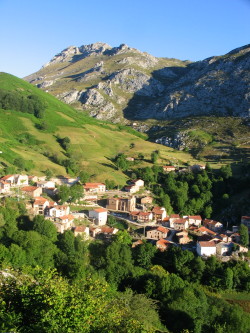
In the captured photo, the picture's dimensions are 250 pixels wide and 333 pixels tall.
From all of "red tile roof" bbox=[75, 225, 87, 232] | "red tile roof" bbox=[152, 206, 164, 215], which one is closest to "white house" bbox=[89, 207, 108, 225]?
"red tile roof" bbox=[75, 225, 87, 232]

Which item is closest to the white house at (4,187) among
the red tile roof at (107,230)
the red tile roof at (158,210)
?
the red tile roof at (107,230)

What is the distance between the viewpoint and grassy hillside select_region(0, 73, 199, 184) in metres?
64.8

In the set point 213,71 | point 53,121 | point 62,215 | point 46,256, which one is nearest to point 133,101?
point 213,71

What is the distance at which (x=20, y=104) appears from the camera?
3718 inches

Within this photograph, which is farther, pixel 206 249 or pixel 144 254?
pixel 206 249

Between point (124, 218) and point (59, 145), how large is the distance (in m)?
35.5

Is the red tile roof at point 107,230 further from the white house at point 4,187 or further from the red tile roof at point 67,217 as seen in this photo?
the white house at point 4,187

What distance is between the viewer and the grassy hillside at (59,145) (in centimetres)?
6475

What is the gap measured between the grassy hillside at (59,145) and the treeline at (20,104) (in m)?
2.20

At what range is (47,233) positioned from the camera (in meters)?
38.2

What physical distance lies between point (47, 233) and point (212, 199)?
3334cm

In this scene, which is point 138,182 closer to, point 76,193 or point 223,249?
point 76,193

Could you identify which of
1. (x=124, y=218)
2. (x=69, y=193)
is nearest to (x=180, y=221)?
(x=124, y=218)

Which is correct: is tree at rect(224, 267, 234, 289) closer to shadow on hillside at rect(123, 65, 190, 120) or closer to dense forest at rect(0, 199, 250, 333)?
dense forest at rect(0, 199, 250, 333)
